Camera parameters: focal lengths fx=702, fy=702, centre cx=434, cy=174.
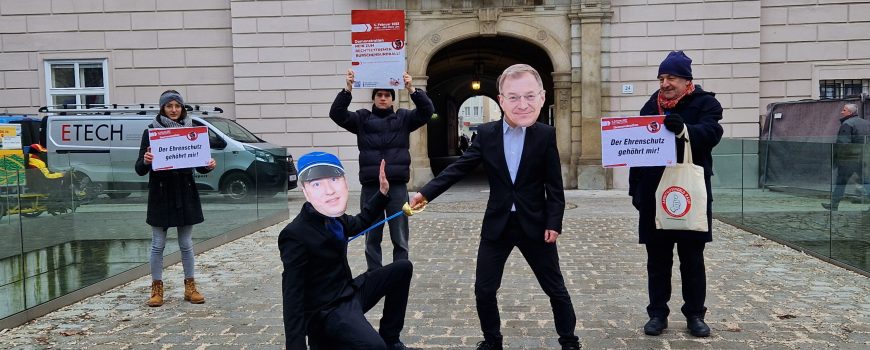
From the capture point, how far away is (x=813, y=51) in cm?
1694

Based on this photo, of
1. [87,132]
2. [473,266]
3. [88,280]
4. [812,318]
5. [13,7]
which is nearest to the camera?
[812,318]

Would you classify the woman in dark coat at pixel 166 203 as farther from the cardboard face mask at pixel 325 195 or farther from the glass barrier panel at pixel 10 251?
the cardboard face mask at pixel 325 195

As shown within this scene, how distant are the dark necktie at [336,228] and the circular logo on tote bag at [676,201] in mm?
2219

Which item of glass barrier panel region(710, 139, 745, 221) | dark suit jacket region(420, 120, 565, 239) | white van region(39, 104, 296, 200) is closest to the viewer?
dark suit jacket region(420, 120, 565, 239)

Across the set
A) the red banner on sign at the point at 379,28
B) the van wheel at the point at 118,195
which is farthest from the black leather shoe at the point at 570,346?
the van wheel at the point at 118,195

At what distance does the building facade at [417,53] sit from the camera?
16.9 m

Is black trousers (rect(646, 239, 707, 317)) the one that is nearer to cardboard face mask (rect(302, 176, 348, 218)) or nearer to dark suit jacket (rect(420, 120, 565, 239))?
dark suit jacket (rect(420, 120, 565, 239))

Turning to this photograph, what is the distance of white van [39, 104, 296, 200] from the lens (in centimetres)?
723

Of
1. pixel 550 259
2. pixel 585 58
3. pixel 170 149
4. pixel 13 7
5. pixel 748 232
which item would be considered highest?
A: pixel 13 7

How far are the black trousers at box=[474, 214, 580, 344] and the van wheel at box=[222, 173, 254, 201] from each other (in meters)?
6.28

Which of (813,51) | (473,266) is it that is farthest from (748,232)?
(813,51)

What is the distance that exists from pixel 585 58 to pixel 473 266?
35.4ft

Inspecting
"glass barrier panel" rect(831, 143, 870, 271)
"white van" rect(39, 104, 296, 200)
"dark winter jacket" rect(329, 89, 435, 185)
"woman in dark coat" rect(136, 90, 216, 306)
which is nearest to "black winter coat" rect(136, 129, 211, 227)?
"woman in dark coat" rect(136, 90, 216, 306)

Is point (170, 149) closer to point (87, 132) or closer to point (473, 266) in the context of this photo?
point (473, 266)
